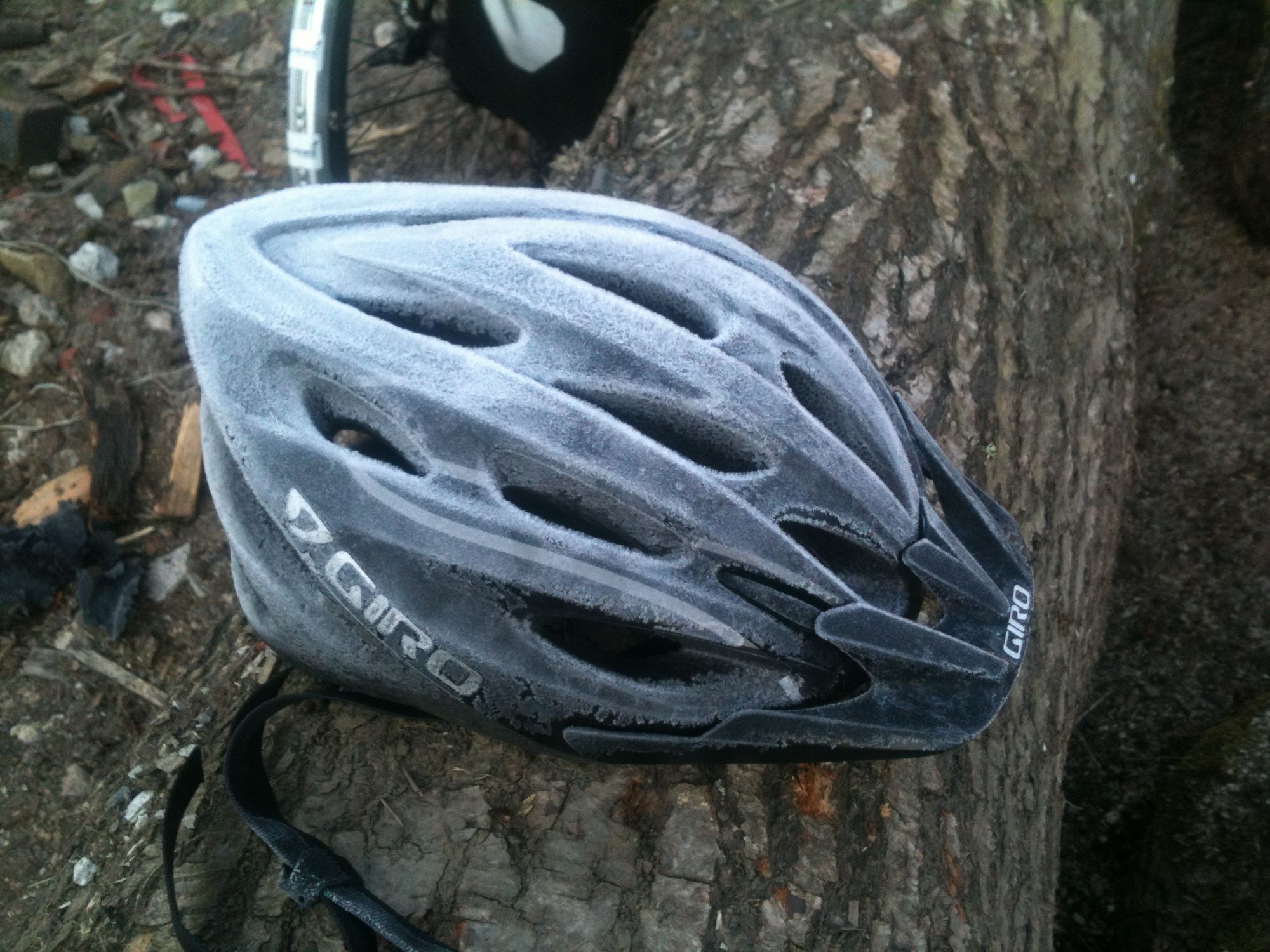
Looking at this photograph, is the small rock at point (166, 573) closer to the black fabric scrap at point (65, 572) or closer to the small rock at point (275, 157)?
the black fabric scrap at point (65, 572)

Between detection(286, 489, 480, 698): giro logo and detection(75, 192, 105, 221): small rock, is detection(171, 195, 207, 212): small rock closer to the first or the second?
detection(75, 192, 105, 221): small rock

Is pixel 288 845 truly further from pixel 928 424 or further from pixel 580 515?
pixel 928 424

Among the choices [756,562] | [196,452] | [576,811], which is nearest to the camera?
[756,562]

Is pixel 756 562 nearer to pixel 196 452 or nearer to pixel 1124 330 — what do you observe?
pixel 1124 330

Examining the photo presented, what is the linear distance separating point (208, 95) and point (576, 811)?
3612 millimetres

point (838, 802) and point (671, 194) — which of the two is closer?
point (838, 802)

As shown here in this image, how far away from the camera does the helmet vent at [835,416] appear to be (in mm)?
1594

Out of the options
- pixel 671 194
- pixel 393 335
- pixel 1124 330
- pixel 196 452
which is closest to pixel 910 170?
pixel 671 194

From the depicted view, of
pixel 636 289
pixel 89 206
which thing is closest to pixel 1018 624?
pixel 636 289

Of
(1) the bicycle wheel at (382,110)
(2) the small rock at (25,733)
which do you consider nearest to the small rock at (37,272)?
(1) the bicycle wheel at (382,110)

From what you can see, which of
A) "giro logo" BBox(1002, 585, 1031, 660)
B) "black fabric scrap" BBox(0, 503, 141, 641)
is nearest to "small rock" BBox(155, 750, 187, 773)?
"black fabric scrap" BBox(0, 503, 141, 641)

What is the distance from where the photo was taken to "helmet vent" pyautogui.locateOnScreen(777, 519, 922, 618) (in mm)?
1568

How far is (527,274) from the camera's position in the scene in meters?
1.58

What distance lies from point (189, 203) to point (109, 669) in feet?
5.98
